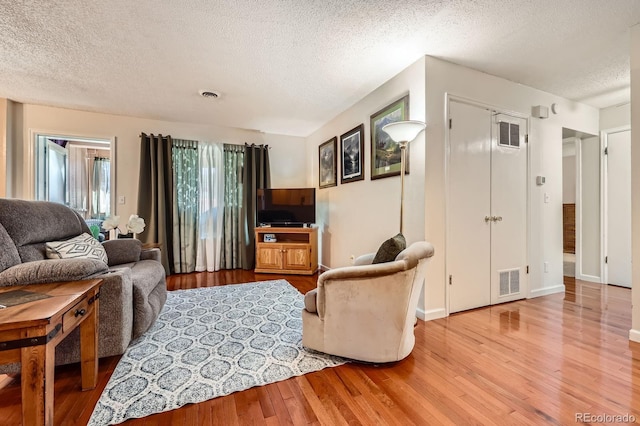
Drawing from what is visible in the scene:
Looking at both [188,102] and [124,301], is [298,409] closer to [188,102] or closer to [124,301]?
[124,301]

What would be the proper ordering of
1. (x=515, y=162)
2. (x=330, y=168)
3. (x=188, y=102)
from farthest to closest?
(x=330, y=168)
(x=188, y=102)
(x=515, y=162)

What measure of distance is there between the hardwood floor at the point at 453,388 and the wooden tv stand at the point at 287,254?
2.17 m

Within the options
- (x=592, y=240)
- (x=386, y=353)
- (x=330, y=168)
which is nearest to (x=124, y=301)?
(x=386, y=353)

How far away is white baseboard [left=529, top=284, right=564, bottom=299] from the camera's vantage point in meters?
2.98

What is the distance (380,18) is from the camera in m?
1.87

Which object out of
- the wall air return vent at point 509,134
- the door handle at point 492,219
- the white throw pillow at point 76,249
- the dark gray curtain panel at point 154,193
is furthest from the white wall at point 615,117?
the dark gray curtain panel at point 154,193

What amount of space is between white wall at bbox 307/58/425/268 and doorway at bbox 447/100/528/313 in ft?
1.11

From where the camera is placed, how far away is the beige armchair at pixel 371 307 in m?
1.58

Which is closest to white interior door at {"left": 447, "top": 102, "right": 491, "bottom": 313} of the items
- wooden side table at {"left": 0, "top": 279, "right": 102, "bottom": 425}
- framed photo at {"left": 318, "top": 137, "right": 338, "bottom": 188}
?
framed photo at {"left": 318, "top": 137, "right": 338, "bottom": 188}

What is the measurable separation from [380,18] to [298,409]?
2458mm

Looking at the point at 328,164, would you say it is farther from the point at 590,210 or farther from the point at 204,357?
the point at 590,210

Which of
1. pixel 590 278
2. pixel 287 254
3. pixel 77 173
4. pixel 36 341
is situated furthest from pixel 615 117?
pixel 77 173

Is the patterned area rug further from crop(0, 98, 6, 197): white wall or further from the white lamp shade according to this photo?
crop(0, 98, 6, 197): white wall

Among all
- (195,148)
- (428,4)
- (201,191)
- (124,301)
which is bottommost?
(124,301)
